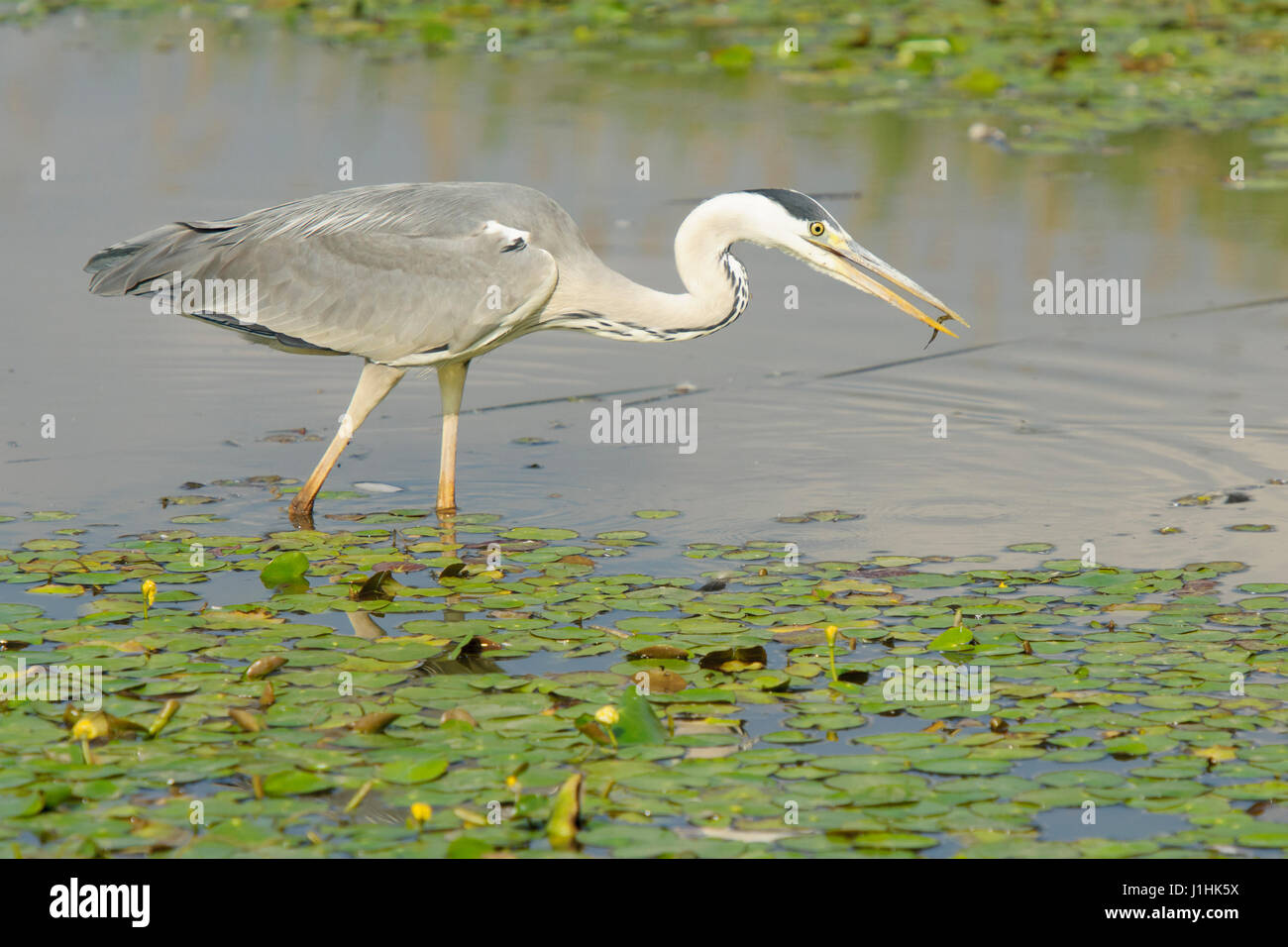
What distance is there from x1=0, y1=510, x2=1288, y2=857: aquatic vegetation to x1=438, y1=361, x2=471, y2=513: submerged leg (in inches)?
12.4

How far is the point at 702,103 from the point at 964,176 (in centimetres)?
306

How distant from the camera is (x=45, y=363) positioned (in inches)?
351

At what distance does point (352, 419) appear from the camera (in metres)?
6.89

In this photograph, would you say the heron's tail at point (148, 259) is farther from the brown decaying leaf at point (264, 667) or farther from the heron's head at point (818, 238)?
the brown decaying leaf at point (264, 667)

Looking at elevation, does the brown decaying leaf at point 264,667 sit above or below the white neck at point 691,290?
below

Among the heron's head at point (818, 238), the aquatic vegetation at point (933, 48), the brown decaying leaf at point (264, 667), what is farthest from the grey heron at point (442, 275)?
the aquatic vegetation at point (933, 48)

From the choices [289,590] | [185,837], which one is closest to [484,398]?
[289,590]

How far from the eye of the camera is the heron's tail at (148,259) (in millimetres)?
7078

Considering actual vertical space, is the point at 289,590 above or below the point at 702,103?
below

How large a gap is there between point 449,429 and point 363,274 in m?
0.71

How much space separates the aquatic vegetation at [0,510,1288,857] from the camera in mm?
4160
